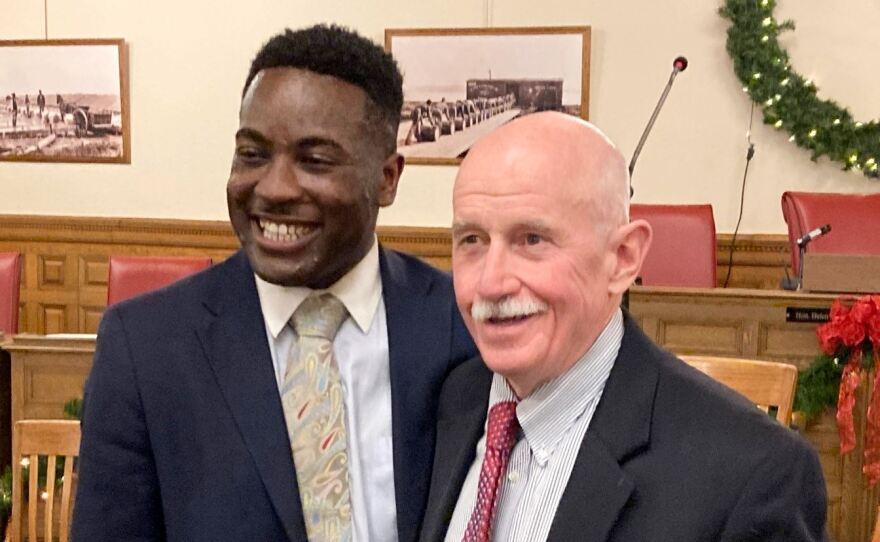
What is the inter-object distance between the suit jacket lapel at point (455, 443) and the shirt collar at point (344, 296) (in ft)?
0.56

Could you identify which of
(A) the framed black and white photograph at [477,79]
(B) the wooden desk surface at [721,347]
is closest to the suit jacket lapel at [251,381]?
(B) the wooden desk surface at [721,347]

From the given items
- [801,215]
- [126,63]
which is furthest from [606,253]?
[126,63]

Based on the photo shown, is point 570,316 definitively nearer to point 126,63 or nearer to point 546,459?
point 546,459

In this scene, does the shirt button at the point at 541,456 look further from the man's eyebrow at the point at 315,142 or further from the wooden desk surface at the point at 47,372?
the wooden desk surface at the point at 47,372

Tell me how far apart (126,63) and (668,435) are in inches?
201

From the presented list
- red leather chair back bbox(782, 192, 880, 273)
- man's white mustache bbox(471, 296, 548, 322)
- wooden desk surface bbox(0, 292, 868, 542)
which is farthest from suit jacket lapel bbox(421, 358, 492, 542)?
red leather chair back bbox(782, 192, 880, 273)

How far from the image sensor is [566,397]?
1.06 metres

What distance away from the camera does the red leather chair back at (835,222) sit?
4.05 metres

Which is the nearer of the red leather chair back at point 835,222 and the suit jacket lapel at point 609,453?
the suit jacket lapel at point 609,453

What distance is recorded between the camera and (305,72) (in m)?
1.17

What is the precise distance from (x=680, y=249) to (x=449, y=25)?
6.32 feet

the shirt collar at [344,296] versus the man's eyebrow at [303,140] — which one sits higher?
the man's eyebrow at [303,140]

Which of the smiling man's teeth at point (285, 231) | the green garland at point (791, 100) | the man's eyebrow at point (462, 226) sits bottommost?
the smiling man's teeth at point (285, 231)

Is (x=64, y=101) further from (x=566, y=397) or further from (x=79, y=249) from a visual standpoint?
(x=566, y=397)
